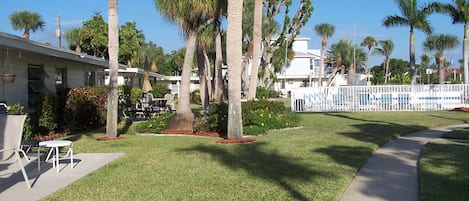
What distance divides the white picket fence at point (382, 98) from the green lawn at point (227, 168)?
1325cm

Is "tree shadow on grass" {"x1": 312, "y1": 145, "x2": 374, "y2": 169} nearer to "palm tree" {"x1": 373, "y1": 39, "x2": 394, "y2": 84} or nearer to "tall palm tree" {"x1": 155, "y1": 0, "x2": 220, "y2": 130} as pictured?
"tall palm tree" {"x1": 155, "y1": 0, "x2": 220, "y2": 130}

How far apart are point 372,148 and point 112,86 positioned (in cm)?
688

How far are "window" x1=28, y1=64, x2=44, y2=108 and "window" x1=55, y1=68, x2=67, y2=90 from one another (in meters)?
1.57

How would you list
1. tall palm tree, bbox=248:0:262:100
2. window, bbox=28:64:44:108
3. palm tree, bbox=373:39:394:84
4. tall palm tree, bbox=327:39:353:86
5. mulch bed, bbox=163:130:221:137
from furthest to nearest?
palm tree, bbox=373:39:394:84 → tall palm tree, bbox=327:39:353:86 → tall palm tree, bbox=248:0:262:100 → window, bbox=28:64:44:108 → mulch bed, bbox=163:130:221:137

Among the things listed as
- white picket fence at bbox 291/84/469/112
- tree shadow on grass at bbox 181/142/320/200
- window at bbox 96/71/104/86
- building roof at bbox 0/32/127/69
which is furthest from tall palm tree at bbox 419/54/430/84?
tree shadow on grass at bbox 181/142/320/200

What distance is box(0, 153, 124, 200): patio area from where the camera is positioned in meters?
6.91

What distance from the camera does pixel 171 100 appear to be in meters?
25.8

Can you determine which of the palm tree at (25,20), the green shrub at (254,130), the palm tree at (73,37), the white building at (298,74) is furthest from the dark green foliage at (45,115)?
the white building at (298,74)

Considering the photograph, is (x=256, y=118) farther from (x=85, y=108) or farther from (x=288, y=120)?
(x=85, y=108)

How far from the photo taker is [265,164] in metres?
8.95

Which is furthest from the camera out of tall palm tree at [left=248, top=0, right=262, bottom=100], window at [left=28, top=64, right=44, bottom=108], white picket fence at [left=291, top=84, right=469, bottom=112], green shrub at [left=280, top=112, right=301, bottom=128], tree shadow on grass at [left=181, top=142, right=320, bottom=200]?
white picket fence at [left=291, top=84, right=469, bottom=112]

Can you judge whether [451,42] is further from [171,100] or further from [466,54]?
[171,100]

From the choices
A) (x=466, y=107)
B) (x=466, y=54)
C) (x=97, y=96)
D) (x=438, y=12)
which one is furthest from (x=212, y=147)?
(x=438, y=12)

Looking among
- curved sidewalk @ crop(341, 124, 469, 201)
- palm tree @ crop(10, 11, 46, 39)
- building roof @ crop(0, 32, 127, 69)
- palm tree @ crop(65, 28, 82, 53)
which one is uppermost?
palm tree @ crop(10, 11, 46, 39)
